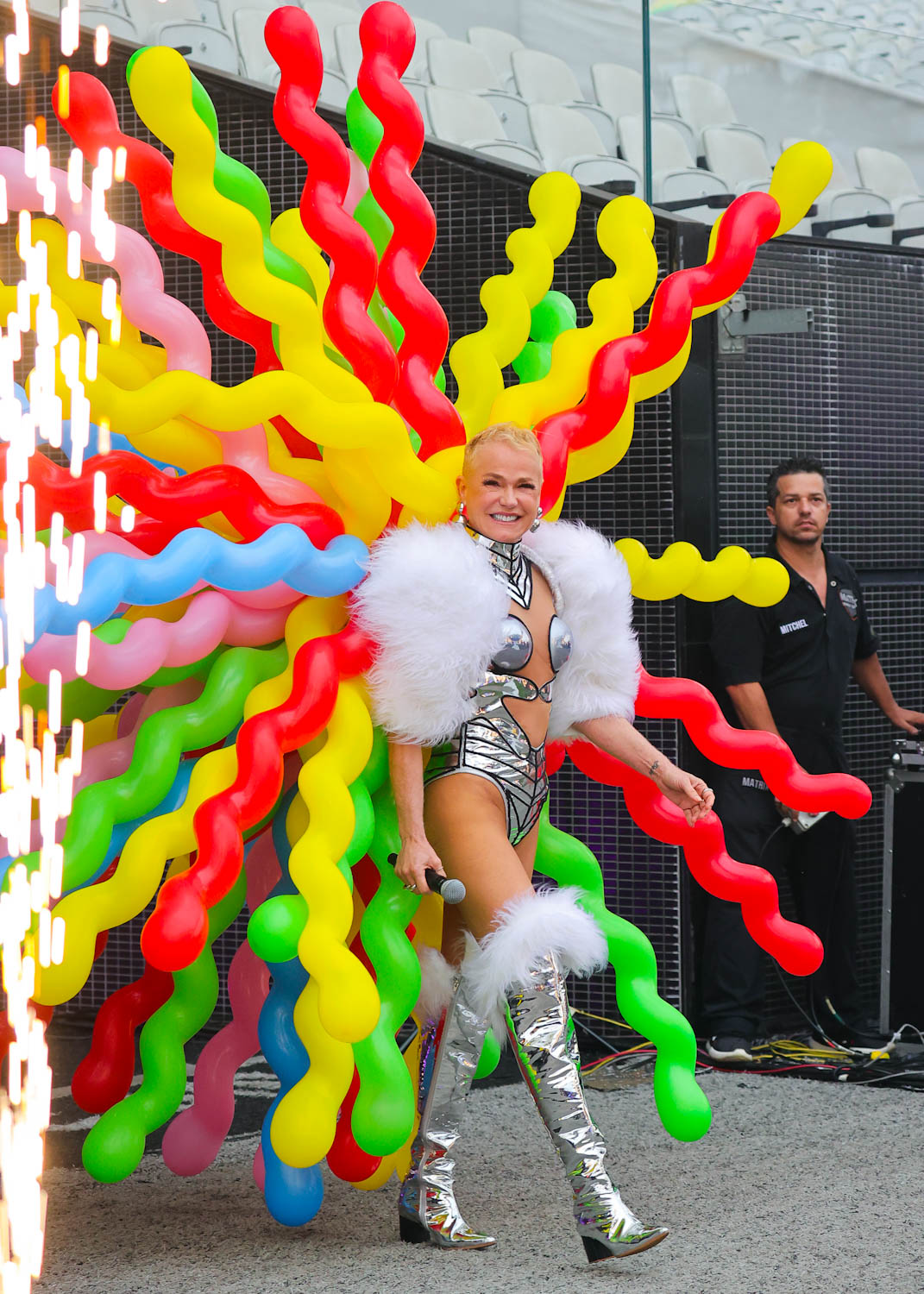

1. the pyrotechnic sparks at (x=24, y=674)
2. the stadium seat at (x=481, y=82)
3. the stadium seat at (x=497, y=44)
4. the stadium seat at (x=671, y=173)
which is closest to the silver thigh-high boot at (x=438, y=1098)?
the pyrotechnic sparks at (x=24, y=674)

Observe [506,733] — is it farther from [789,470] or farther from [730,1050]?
[789,470]

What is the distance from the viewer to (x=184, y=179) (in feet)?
8.99

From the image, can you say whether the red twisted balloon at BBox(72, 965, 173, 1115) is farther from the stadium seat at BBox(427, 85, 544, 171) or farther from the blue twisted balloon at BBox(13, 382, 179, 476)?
the stadium seat at BBox(427, 85, 544, 171)

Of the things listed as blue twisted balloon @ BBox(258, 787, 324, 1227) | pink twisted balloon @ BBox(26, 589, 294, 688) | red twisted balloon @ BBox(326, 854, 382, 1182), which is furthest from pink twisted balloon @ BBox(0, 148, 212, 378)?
red twisted balloon @ BBox(326, 854, 382, 1182)

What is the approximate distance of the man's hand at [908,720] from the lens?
4.35 meters

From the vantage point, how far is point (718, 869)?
3115 millimetres

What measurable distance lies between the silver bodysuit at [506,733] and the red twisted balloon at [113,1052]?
0.76m

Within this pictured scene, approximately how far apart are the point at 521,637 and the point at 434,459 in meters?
0.38

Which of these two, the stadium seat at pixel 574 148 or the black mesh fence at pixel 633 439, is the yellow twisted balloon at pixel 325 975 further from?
the stadium seat at pixel 574 148

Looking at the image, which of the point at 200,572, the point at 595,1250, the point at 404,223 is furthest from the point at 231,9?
the point at 595,1250

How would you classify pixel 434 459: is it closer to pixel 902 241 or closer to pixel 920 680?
pixel 920 680

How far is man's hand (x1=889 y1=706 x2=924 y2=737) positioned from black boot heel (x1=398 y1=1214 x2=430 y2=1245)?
2205 millimetres

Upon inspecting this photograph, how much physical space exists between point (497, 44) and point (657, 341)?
7.91 feet

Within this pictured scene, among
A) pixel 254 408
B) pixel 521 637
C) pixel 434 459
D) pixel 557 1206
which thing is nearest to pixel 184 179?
pixel 254 408
